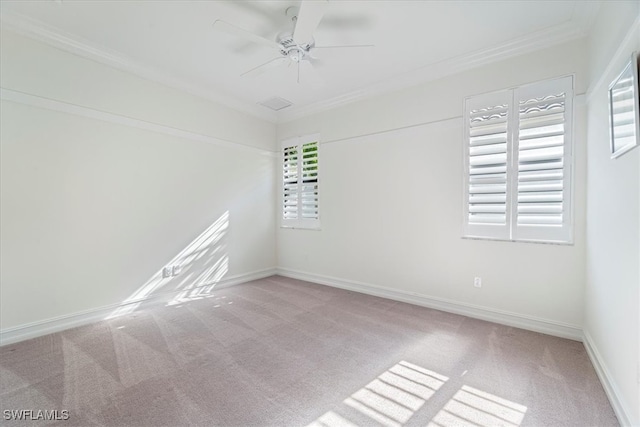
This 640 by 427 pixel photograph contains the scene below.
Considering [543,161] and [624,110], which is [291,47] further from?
[543,161]

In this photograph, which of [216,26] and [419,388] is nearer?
[419,388]

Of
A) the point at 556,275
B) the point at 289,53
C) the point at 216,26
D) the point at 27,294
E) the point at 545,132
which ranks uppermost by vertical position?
the point at 289,53

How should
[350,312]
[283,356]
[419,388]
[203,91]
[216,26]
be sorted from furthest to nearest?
[203,91], [350,312], [283,356], [216,26], [419,388]

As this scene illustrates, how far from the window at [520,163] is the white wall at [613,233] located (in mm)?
224

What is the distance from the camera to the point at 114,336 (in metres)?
2.69

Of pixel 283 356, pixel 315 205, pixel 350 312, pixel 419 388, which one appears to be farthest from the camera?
pixel 315 205

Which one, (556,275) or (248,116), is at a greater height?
(248,116)

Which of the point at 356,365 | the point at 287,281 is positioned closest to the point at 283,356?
the point at 356,365

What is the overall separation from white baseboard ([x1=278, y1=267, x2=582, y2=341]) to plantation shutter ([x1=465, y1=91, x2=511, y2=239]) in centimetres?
85

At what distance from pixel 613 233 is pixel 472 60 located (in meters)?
2.26

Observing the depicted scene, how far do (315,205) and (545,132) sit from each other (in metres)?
3.09

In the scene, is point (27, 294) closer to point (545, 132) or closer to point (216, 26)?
point (216, 26)

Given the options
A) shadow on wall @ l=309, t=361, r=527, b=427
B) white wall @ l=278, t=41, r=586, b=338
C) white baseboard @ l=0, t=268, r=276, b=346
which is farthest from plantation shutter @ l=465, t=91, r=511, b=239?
white baseboard @ l=0, t=268, r=276, b=346

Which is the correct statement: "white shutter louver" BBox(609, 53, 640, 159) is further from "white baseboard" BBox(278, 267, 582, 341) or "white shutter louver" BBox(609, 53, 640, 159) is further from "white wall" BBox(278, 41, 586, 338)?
"white baseboard" BBox(278, 267, 582, 341)
